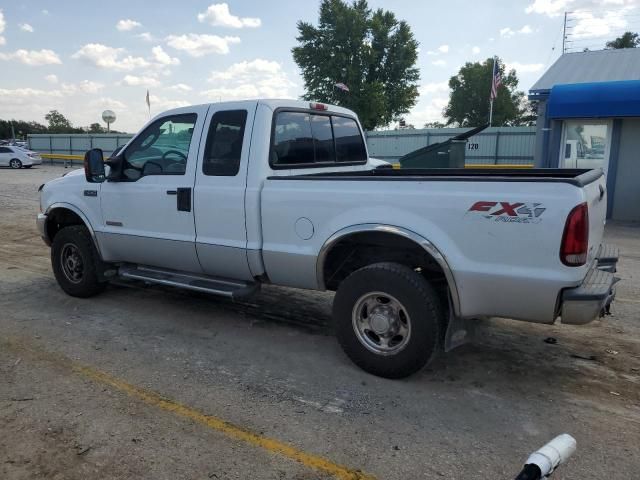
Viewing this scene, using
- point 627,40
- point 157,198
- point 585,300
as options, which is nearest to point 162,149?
point 157,198

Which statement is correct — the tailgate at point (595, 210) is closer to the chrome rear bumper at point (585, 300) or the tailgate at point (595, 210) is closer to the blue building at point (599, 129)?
the chrome rear bumper at point (585, 300)

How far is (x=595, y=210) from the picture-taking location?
3500 millimetres

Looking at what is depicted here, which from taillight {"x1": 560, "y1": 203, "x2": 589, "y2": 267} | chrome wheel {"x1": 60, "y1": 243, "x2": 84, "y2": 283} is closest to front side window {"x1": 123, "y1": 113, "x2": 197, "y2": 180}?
chrome wheel {"x1": 60, "y1": 243, "x2": 84, "y2": 283}

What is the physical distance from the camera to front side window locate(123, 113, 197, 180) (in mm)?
4875

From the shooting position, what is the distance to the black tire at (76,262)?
5.64 meters

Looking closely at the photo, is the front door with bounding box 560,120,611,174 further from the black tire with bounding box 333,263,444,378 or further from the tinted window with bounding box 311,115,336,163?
the black tire with bounding box 333,263,444,378

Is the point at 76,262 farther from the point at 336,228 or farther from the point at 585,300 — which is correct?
the point at 585,300

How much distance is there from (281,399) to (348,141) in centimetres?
297

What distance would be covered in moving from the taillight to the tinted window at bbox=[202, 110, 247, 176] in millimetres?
2608

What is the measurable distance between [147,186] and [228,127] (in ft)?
3.43

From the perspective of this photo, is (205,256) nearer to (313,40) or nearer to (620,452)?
(620,452)

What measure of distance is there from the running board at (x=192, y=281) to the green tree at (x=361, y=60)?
4163cm

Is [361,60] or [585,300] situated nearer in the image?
[585,300]

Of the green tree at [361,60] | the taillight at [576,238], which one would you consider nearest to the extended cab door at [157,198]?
the taillight at [576,238]
